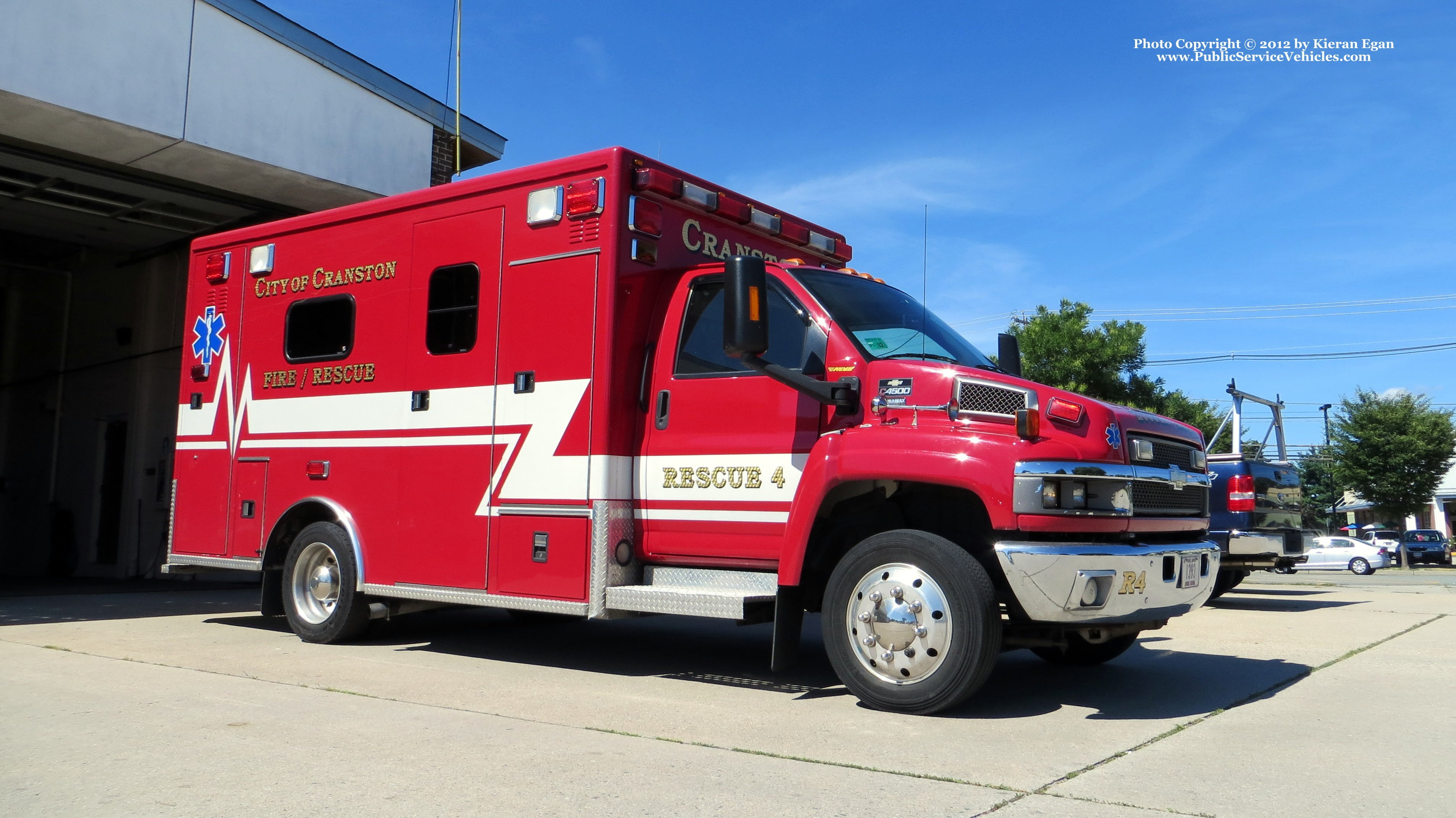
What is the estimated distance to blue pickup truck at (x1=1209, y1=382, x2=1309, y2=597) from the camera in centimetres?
1181

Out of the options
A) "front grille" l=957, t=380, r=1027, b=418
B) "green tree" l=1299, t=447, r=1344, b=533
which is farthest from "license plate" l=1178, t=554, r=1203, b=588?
"green tree" l=1299, t=447, r=1344, b=533

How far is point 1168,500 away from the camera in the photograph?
5945 mm

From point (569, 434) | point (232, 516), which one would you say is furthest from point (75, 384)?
point (569, 434)

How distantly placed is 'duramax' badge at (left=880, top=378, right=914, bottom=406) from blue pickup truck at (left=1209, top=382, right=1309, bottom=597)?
7148 mm

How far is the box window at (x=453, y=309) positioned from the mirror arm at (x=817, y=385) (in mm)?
2335

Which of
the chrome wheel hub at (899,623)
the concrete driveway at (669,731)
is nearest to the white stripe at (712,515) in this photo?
the chrome wheel hub at (899,623)

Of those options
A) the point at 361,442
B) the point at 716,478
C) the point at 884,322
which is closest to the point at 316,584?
the point at 361,442

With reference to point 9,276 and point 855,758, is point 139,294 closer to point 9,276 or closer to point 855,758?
point 9,276

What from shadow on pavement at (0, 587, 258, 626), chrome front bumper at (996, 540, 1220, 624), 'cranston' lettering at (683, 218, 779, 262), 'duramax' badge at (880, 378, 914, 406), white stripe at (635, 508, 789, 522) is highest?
'cranston' lettering at (683, 218, 779, 262)

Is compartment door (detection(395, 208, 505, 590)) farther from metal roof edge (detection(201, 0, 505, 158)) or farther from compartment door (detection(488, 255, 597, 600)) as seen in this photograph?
metal roof edge (detection(201, 0, 505, 158))

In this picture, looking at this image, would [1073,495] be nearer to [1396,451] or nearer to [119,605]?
[119,605]

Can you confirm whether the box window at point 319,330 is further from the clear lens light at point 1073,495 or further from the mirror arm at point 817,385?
the clear lens light at point 1073,495

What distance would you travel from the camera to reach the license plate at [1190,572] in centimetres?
577

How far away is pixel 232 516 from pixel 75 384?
11671 mm
